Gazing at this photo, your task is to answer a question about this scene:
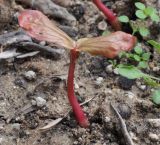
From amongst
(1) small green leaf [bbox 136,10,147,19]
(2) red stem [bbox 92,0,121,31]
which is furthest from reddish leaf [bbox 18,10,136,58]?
(2) red stem [bbox 92,0,121,31]

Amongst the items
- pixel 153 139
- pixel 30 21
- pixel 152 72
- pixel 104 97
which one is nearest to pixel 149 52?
pixel 152 72

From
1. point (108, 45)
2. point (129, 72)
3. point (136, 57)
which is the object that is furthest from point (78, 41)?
point (136, 57)

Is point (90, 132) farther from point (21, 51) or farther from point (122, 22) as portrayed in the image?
point (122, 22)

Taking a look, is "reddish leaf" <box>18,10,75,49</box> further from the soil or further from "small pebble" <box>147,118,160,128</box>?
"small pebble" <box>147,118,160,128</box>

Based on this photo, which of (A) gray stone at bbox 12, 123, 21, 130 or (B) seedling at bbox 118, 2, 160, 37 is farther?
(B) seedling at bbox 118, 2, 160, 37

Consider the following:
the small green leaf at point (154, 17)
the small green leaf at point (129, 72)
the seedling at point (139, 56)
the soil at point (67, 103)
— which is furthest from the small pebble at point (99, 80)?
the small green leaf at point (154, 17)

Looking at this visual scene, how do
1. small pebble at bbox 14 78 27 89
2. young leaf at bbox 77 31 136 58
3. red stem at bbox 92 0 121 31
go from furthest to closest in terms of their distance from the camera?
red stem at bbox 92 0 121 31, small pebble at bbox 14 78 27 89, young leaf at bbox 77 31 136 58
